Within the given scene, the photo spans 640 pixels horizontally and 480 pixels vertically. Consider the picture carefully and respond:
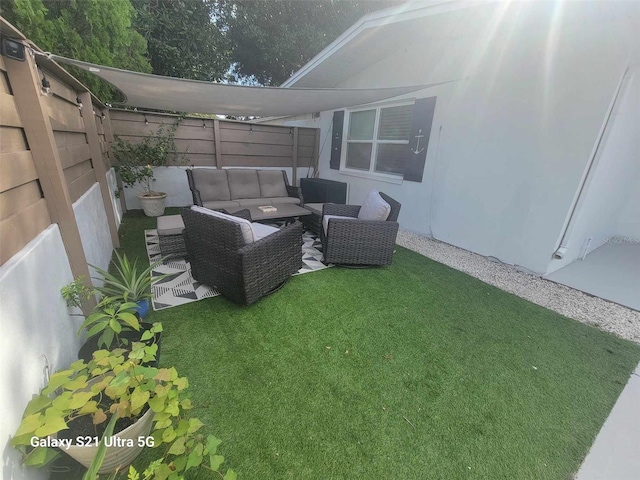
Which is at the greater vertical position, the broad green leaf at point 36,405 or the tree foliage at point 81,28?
the tree foliage at point 81,28

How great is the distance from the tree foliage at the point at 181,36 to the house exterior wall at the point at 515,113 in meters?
5.96

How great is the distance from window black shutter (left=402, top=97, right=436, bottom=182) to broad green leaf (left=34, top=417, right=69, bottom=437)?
4811mm

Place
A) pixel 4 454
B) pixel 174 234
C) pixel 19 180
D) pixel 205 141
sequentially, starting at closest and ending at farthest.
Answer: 1. pixel 4 454
2. pixel 19 180
3. pixel 174 234
4. pixel 205 141

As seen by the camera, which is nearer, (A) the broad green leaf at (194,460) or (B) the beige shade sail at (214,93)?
(A) the broad green leaf at (194,460)

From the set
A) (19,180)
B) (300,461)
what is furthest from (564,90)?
(19,180)

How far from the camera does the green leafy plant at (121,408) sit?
921 mm

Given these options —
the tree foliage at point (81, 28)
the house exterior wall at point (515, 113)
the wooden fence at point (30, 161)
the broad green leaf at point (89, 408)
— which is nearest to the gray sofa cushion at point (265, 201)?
the house exterior wall at point (515, 113)

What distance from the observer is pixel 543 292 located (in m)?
3.03

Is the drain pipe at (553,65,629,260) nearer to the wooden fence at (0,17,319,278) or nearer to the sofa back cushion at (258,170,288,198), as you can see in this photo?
the sofa back cushion at (258,170,288,198)

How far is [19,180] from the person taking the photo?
1.31m

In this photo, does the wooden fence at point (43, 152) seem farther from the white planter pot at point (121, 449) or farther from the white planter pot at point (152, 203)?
the white planter pot at point (152, 203)

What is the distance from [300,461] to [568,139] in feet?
13.2

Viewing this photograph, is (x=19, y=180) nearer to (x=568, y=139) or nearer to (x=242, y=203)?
(x=242, y=203)

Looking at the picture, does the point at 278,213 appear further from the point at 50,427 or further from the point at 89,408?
the point at 50,427
